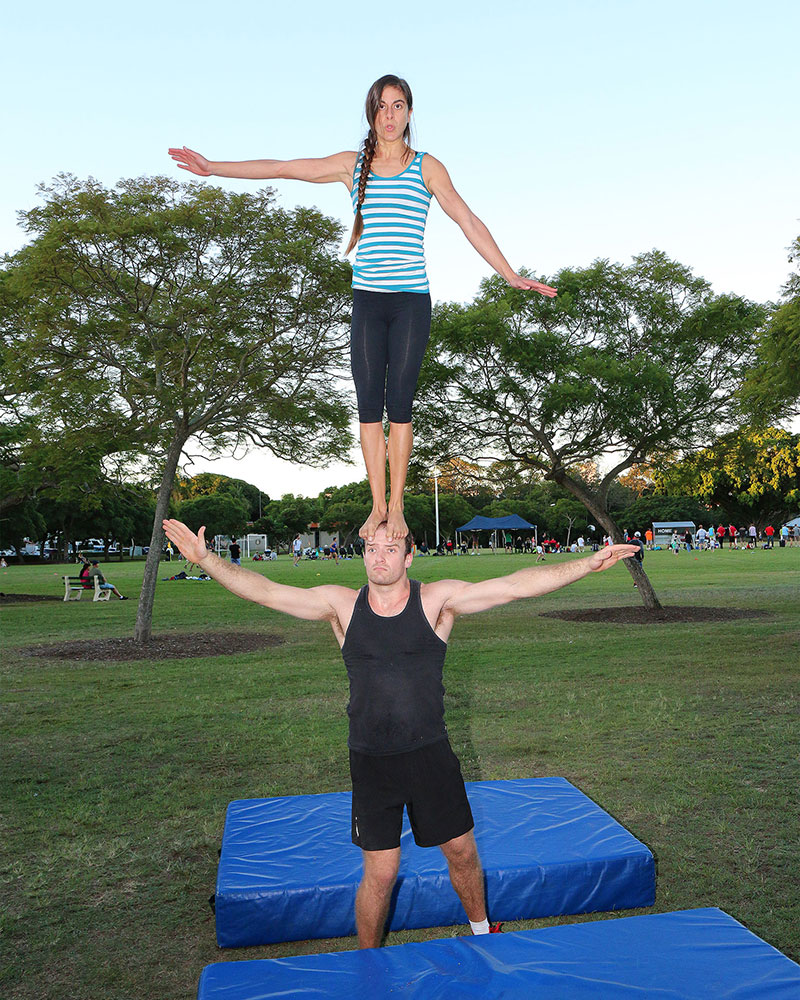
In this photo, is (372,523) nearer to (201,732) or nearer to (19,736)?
(201,732)

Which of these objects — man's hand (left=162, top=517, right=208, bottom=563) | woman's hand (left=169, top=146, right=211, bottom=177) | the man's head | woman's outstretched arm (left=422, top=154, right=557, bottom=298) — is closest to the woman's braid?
woman's outstretched arm (left=422, top=154, right=557, bottom=298)

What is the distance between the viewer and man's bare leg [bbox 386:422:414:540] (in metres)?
3.49

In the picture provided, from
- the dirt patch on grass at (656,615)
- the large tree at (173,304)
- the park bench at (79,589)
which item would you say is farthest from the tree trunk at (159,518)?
the park bench at (79,589)

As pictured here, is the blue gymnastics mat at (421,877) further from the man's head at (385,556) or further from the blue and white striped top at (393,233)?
the blue and white striped top at (393,233)

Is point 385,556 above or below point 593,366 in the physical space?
below

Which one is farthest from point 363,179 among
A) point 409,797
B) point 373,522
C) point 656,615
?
point 656,615

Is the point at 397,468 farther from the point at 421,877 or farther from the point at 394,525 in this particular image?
the point at 421,877

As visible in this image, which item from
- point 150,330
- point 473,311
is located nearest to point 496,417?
point 473,311

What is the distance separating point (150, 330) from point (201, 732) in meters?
7.56

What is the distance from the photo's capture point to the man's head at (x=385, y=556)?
3.59 meters

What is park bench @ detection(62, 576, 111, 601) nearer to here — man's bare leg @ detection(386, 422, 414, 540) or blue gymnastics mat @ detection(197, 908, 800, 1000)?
blue gymnastics mat @ detection(197, 908, 800, 1000)

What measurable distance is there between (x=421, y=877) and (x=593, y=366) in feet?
45.8

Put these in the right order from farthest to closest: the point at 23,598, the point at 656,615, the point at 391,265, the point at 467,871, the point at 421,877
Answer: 1. the point at 23,598
2. the point at 656,615
3. the point at 421,877
4. the point at 467,871
5. the point at 391,265

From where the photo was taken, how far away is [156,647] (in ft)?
55.0
